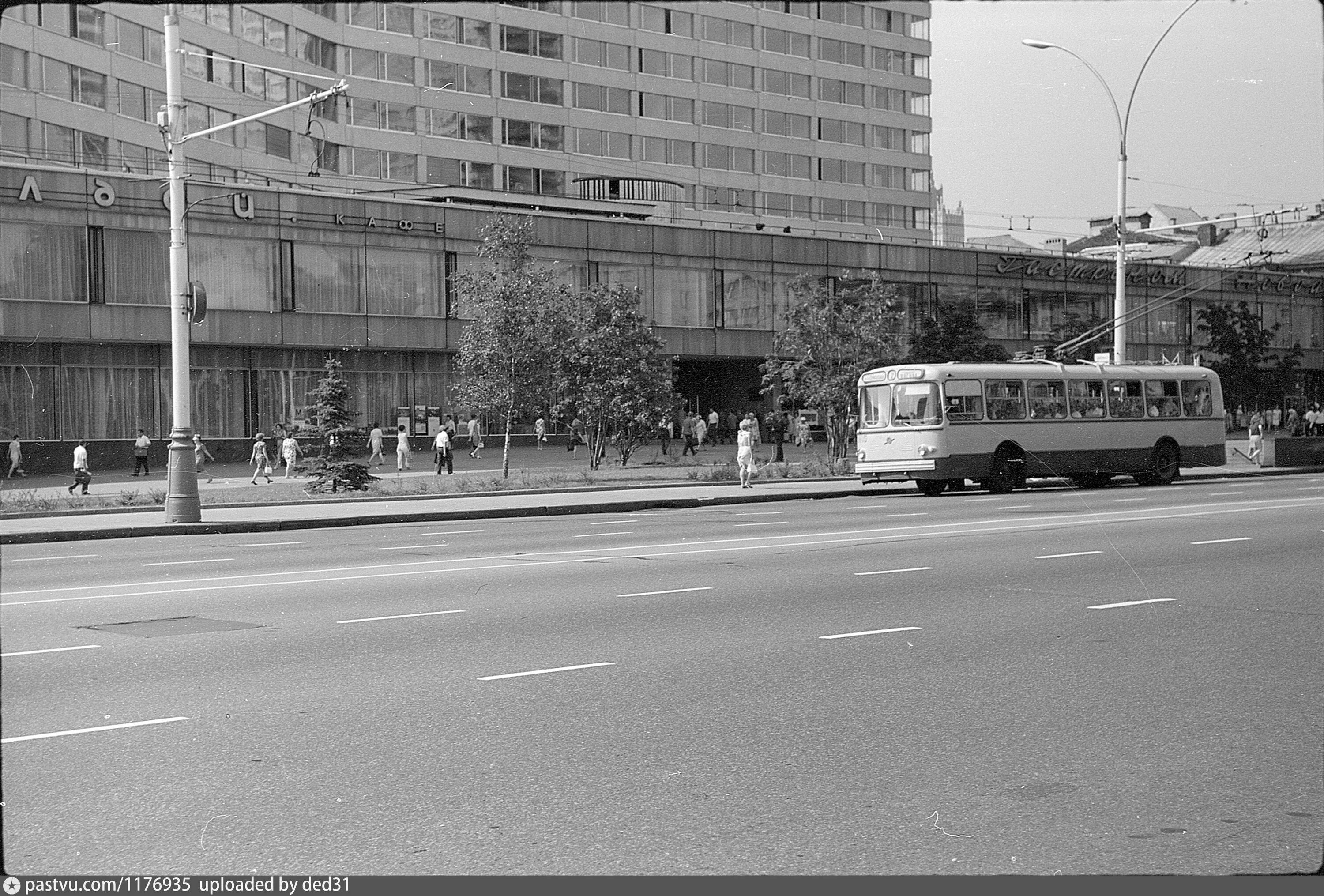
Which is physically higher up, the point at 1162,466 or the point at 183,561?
the point at 1162,466

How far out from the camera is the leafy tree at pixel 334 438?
33.9 metres

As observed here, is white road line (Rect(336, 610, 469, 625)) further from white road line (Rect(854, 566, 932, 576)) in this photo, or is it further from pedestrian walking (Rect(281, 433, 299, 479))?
pedestrian walking (Rect(281, 433, 299, 479))

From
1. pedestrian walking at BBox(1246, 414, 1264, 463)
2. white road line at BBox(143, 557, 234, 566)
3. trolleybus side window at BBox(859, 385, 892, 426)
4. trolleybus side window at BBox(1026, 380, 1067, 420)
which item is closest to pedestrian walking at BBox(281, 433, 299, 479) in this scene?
trolleybus side window at BBox(859, 385, 892, 426)

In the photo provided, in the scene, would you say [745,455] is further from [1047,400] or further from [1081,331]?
[1081,331]

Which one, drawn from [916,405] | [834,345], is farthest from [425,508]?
[834,345]

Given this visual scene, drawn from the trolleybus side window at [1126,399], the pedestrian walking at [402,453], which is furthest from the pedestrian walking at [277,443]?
the trolleybus side window at [1126,399]

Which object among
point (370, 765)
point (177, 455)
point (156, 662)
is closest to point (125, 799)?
point (370, 765)

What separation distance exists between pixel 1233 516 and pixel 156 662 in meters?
18.7

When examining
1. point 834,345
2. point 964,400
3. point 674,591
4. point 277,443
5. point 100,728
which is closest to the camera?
point 100,728

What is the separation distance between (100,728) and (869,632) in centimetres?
610

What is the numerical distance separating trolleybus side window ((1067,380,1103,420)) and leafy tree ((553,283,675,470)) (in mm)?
12493

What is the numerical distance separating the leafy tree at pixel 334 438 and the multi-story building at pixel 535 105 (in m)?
17.4

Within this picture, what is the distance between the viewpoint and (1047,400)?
3491cm

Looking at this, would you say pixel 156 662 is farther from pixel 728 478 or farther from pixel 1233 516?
pixel 728 478
